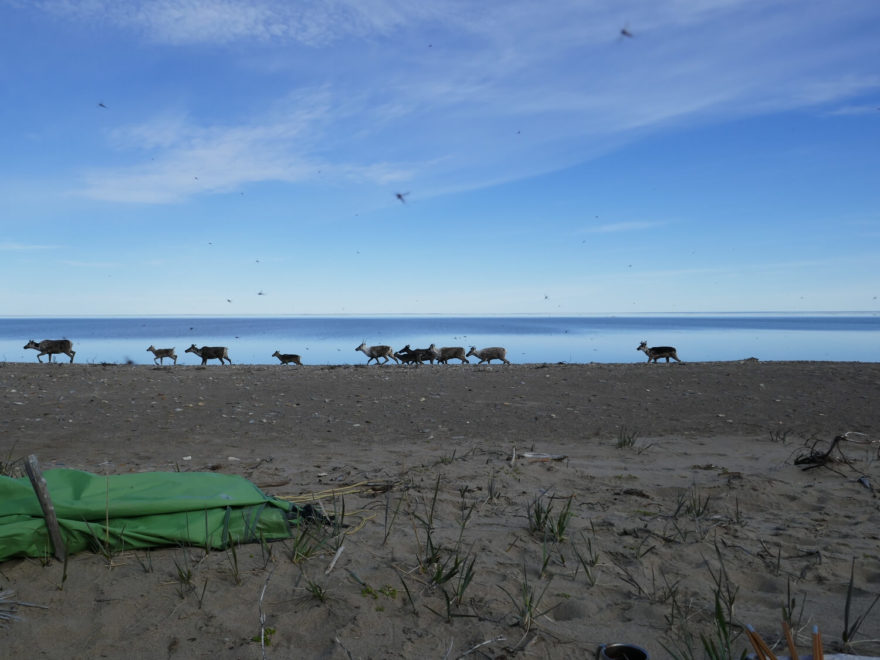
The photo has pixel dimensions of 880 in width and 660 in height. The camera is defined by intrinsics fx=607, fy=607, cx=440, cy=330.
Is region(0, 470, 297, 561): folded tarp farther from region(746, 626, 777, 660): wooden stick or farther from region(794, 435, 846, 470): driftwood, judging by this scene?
region(794, 435, 846, 470): driftwood

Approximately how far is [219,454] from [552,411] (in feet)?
17.7

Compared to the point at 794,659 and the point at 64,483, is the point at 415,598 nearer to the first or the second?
the point at 794,659

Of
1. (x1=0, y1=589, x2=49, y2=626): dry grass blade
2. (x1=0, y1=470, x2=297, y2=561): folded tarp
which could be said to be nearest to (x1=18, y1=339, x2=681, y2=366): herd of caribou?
(x1=0, y1=470, x2=297, y2=561): folded tarp

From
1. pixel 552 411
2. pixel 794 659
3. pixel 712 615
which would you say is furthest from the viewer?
pixel 552 411

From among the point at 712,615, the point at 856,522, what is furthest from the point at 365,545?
the point at 856,522

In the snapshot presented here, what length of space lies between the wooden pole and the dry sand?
0.36ft

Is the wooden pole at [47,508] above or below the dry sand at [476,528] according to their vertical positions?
above

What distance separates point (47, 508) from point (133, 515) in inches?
20.0

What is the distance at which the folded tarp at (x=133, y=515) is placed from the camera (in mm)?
3639

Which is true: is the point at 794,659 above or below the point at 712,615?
above

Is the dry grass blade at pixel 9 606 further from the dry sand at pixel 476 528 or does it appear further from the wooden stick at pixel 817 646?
the wooden stick at pixel 817 646

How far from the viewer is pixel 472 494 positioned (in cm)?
539

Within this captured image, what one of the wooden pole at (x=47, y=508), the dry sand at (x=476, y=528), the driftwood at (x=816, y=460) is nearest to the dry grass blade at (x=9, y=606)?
the dry sand at (x=476, y=528)

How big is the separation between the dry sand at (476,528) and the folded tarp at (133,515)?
0.37ft
